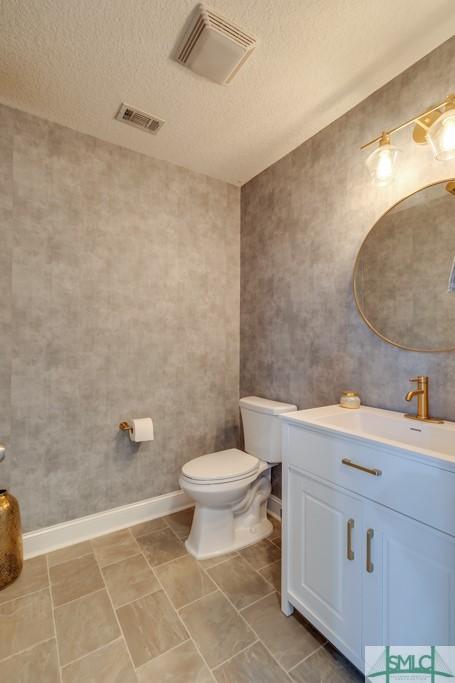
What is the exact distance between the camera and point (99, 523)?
1.93 meters

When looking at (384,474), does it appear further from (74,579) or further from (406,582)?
(74,579)

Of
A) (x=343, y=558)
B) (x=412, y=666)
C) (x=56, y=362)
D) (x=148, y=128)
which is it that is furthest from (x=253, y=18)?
(x=412, y=666)

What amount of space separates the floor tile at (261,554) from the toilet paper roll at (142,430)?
851 millimetres

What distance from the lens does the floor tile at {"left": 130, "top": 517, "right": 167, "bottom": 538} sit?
6.43ft

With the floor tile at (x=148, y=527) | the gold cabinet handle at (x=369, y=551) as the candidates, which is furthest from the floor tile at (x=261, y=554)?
the gold cabinet handle at (x=369, y=551)

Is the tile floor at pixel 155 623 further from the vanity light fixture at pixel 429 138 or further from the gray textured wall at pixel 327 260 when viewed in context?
the vanity light fixture at pixel 429 138

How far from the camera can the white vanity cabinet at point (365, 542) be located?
2.86ft

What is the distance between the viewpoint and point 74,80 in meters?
1.51

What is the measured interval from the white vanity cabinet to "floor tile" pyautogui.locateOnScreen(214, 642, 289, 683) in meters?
0.20

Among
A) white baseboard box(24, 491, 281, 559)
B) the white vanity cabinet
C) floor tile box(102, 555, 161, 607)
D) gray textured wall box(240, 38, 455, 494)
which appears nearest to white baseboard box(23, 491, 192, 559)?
white baseboard box(24, 491, 281, 559)

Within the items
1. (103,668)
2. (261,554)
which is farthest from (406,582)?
(103,668)

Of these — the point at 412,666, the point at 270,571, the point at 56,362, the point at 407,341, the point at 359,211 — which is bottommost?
the point at 270,571

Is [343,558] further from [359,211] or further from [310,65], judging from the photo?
[310,65]

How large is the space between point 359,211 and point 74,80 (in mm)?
1534
